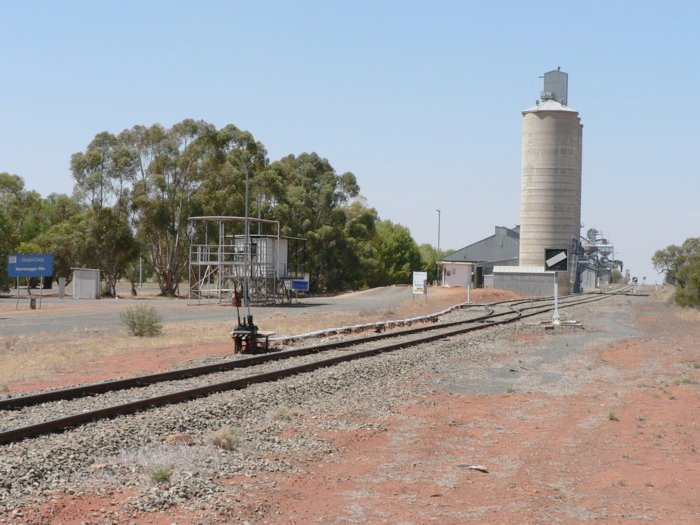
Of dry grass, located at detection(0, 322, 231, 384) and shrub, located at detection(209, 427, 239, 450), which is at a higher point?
shrub, located at detection(209, 427, 239, 450)

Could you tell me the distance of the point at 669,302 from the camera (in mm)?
67750

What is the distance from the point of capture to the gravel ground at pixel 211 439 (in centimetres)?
766

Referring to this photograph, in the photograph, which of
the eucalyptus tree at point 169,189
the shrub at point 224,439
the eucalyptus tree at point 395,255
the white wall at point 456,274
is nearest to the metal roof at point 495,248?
the eucalyptus tree at point 395,255

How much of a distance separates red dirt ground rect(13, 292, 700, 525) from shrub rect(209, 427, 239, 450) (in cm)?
102

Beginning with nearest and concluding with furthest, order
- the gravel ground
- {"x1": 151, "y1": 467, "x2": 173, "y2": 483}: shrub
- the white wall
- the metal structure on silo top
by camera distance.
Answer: the gravel ground
{"x1": 151, "y1": 467, "x2": 173, "y2": 483}: shrub
the metal structure on silo top
the white wall

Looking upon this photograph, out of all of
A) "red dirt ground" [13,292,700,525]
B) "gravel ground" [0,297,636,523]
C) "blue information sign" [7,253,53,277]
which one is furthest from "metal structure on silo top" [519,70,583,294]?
"red dirt ground" [13,292,700,525]

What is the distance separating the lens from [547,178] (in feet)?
300

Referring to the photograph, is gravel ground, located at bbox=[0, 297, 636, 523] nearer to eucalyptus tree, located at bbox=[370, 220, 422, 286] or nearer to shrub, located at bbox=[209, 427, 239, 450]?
shrub, located at bbox=[209, 427, 239, 450]

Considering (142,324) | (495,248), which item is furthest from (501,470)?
(495,248)

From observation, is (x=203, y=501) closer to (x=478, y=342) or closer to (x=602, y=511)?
(x=602, y=511)

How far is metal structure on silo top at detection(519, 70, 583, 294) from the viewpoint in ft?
299

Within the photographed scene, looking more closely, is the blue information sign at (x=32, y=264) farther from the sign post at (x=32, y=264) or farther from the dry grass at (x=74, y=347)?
the dry grass at (x=74, y=347)

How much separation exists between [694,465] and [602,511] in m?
2.46

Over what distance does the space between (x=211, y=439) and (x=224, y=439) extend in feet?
0.71
